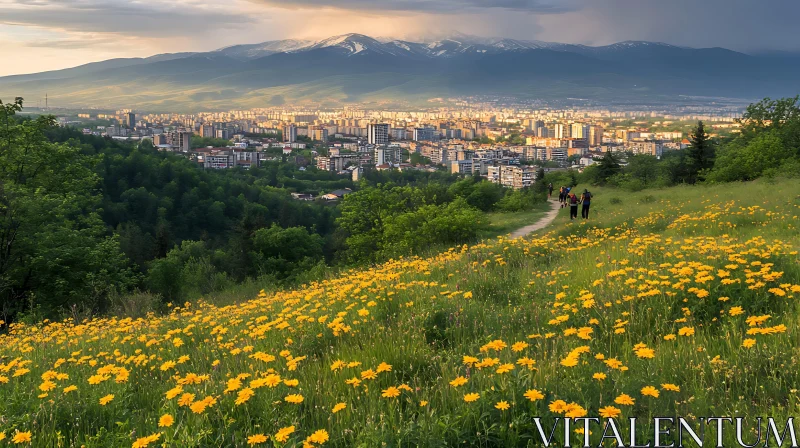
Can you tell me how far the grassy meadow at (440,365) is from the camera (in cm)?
306

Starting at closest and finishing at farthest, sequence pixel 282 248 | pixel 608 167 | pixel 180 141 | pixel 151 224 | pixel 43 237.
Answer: pixel 43 237, pixel 282 248, pixel 608 167, pixel 151 224, pixel 180 141

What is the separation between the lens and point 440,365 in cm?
406

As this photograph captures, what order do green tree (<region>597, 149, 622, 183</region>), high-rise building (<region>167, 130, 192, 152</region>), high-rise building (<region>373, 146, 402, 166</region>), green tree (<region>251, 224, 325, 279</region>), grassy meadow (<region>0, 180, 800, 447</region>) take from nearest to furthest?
grassy meadow (<region>0, 180, 800, 447</region>), green tree (<region>251, 224, 325, 279</region>), green tree (<region>597, 149, 622, 183</region>), high-rise building (<region>167, 130, 192, 152</region>), high-rise building (<region>373, 146, 402, 166</region>)

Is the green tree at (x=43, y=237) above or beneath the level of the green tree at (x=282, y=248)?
above

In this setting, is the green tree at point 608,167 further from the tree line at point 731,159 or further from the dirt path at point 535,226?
the dirt path at point 535,226

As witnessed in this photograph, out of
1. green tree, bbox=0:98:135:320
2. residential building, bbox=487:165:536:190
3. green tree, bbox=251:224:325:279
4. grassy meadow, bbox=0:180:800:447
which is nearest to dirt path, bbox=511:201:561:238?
green tree, bbox=0:98:135:320

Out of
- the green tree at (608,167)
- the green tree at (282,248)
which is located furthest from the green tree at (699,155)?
the green tree at (282,248)

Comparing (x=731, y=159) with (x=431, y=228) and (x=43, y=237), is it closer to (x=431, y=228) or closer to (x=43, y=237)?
(x=431, y=228)

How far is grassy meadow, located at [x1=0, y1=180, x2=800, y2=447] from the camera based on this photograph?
3.06 meters

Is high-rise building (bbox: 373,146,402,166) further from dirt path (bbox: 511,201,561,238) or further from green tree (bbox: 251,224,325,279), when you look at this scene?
dirt path (bbox: 511,201,561,238)

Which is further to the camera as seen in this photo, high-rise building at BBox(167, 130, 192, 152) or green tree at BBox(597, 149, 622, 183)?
high-rise building at BBox(167, 130, 192, 152)

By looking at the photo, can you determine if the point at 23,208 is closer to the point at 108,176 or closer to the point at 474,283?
the point at 474,283

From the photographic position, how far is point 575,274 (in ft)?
23.9

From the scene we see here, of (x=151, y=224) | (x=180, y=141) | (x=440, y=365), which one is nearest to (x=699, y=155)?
(x=440, y=365)
